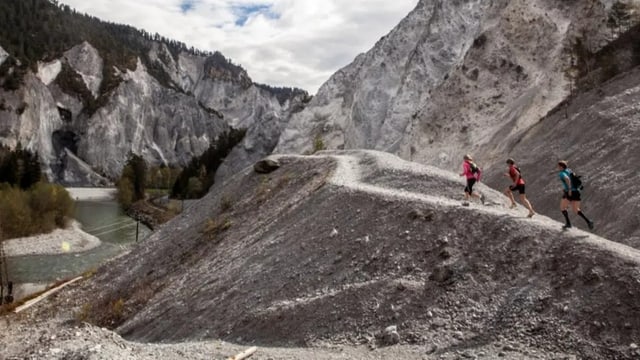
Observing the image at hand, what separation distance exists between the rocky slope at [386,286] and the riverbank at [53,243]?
154 feet

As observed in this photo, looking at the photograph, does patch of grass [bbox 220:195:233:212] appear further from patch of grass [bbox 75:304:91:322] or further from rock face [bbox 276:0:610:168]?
rock face [bbox 276:0:610:168]

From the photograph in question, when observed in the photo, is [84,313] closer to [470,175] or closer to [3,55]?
[470,175]

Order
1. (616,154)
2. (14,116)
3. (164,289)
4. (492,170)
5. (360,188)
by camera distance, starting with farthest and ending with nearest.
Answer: (14,116)
(492,170)
(616,154)
(164,289)
(360,188)

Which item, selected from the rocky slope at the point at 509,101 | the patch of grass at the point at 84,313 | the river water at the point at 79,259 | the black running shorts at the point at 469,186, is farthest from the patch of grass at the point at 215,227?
the rocky slope at the point at 509,101

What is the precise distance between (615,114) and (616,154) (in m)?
4.43

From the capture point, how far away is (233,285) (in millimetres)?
18891

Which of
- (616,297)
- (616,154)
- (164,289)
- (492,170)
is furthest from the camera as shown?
(492,170)

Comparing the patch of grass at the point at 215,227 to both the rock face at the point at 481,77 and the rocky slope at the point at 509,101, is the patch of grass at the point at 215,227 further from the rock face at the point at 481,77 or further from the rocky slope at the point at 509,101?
the rock face at the point at 481,77

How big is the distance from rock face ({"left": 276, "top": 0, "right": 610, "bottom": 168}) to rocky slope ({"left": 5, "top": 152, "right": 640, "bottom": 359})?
22.3 meters

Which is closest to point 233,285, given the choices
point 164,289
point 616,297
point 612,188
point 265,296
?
point 265,296

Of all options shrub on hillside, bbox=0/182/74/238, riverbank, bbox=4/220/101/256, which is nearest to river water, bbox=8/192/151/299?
riverbank, bbox=4/220/101/256

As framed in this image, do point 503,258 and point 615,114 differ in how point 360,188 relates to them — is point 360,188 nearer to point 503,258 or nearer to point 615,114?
point 503,258

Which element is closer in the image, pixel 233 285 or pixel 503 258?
pixel 503 258

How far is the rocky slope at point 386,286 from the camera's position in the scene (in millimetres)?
11602
